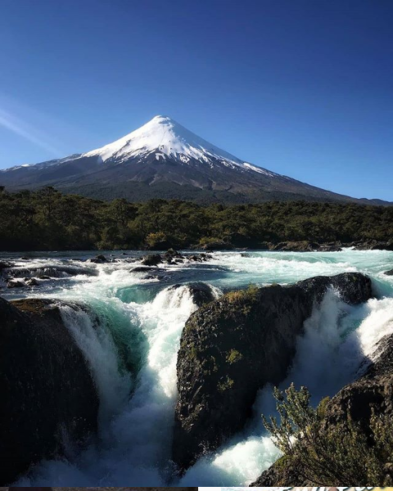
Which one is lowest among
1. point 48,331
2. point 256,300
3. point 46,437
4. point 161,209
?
point 46,437

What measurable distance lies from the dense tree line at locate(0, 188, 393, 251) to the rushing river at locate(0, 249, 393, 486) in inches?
873

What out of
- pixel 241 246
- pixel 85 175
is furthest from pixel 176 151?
pixel 241 246

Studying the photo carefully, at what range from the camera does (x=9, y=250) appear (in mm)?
31578

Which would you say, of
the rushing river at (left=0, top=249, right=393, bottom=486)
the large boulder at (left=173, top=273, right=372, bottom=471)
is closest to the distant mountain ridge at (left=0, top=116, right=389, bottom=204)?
the rushing river at (left=0, top=249, right=393, bottom=486)

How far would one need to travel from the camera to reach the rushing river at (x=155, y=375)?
6.47m

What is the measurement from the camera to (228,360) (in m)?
7.71

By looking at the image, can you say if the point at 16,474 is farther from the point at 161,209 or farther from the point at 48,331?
the point at 161,209

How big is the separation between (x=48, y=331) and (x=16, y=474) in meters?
2.37

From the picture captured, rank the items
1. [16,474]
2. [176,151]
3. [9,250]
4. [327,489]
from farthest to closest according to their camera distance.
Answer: [176,151], [9,250], [16,474], [327,489]

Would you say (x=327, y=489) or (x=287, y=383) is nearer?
(x=327, y=489)

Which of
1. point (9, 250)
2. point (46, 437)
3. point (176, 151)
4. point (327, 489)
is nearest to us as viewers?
point (327, 489)

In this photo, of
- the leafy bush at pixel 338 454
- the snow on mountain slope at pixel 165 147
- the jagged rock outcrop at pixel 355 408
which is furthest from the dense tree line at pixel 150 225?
the snow on mountain slope at pixel 165 147

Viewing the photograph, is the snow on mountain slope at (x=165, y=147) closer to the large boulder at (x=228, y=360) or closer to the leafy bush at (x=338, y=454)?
the large boulder at (x=228, y=360)

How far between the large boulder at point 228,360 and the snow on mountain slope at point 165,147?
137 m
